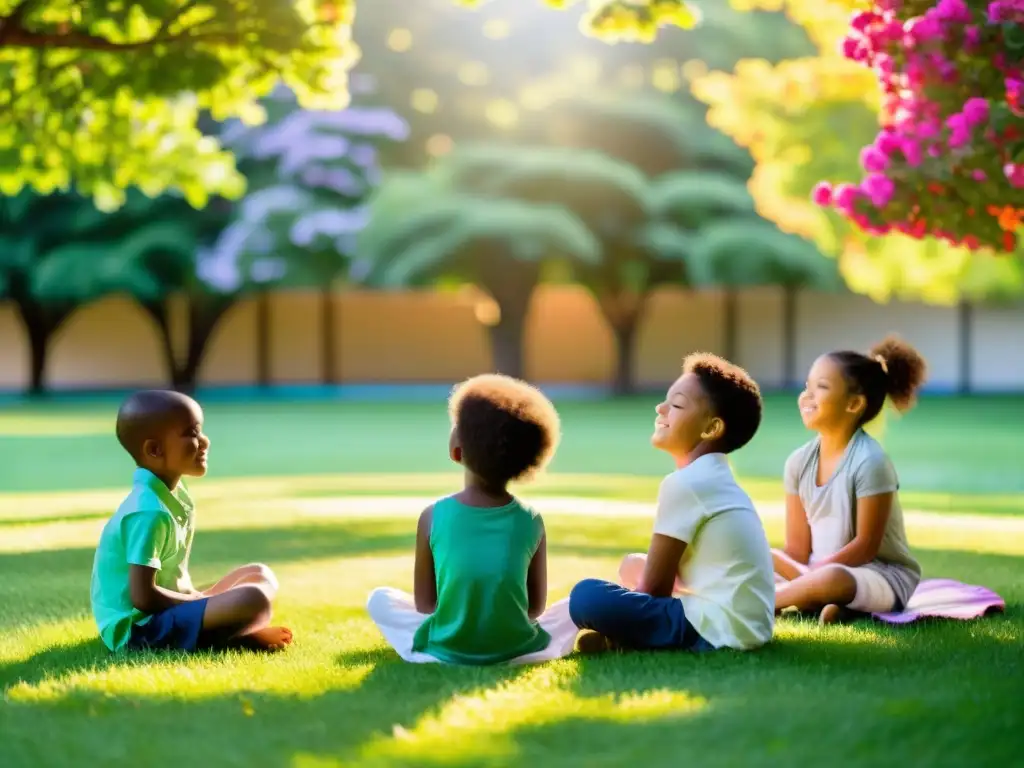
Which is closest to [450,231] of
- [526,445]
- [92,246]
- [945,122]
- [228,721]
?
[92,246]

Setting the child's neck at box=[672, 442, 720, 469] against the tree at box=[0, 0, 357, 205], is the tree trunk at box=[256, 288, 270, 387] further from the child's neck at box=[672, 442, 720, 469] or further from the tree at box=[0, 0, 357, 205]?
the child's neck at box=[672, 442, 720, 469]

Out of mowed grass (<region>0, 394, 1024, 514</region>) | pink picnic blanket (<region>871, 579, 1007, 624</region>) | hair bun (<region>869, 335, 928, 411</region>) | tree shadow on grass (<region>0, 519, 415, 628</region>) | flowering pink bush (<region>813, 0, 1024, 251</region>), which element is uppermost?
flowering pink bush (<region>813, 0, 1024, 251</region>)

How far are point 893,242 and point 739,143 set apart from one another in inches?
138

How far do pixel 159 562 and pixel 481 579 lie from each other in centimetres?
110

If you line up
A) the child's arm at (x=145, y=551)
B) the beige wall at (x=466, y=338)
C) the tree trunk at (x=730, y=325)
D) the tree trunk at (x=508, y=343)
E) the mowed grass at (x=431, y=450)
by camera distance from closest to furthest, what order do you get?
the child's arm at (x=145, y=551)
the mowed grass at (x=431, y=450)
the tree trunk at (x=508, y=343)
the beige wall at (x=466, y=338)
the tree trunk at (x=730, y=325)

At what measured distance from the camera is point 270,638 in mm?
5125

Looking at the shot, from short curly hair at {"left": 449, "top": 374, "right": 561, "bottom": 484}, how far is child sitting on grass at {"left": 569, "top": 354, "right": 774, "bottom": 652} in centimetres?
46

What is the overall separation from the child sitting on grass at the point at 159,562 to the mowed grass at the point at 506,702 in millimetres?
152

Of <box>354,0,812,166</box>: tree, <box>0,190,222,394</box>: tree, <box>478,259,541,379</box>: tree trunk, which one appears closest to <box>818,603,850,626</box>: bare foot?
<box>478,259,541,379</box>: tree trunk

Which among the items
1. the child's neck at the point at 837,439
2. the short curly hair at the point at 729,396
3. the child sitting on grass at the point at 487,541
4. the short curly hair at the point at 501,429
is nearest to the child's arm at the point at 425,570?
the child sitting on grass at the point at 487,541

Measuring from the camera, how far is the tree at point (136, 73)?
9328 mm

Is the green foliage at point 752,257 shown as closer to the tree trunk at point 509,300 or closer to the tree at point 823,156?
the tree at point 823,156

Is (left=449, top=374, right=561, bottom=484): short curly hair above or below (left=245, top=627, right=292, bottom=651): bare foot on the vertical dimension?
above

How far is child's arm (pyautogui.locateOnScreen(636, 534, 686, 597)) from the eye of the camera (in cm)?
486
